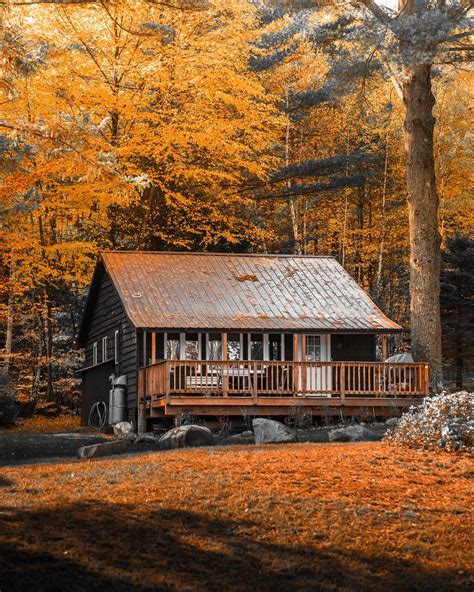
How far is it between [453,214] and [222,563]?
112 feet

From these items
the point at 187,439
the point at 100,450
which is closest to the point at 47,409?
the point at 187,439

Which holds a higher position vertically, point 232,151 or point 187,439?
point 232,151

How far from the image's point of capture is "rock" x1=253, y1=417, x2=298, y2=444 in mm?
16375

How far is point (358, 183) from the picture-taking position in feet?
115

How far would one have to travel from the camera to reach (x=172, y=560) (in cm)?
809

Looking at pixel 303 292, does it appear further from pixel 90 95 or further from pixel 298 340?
pixel 90 95

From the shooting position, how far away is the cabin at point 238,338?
22531mm

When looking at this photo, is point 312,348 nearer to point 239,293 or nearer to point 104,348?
point 239,293

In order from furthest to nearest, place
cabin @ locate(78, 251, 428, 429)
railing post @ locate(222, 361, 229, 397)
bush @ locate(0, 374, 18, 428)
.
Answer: bush @ locate(0, 374, 18, 428) → cabin @ locate(78, 251, 428, 429) → railing post @ locate(222, 361, 229, 397)

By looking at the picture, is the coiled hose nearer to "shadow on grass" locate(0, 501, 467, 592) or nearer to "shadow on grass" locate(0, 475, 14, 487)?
"shadow on grass" locate(0, 475, 14, 487)

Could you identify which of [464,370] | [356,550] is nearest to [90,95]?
[464,370]

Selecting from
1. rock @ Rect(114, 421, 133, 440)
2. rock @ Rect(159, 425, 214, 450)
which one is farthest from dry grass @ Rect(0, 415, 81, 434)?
rock @ Rect(159, 425, 214, 450)

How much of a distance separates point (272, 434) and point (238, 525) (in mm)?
7278

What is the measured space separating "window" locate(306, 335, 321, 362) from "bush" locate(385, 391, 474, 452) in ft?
37.7
